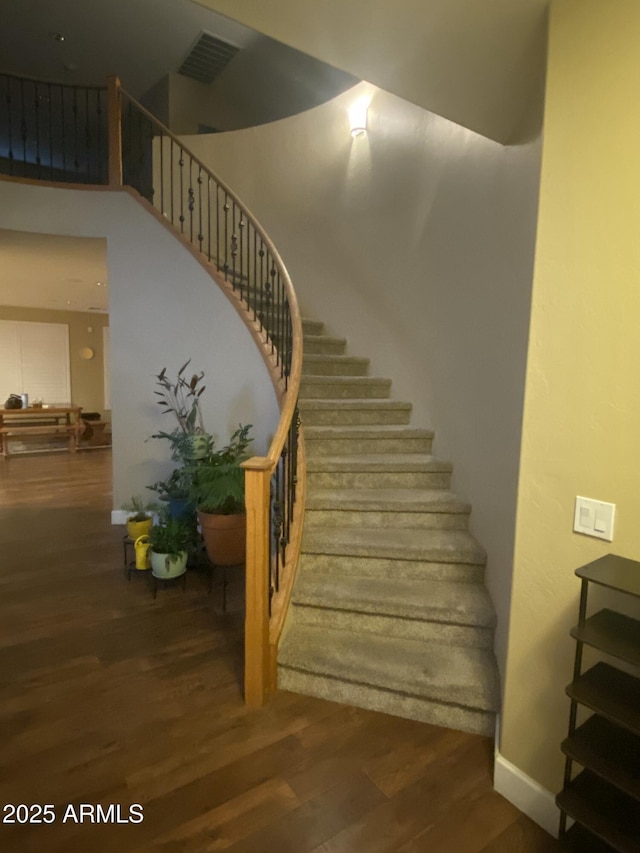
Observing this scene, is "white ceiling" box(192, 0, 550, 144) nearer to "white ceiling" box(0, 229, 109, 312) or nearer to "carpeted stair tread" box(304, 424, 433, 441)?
"carpeted stair tread" box(304, 424, 433, 441)

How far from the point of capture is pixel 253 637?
2238mm

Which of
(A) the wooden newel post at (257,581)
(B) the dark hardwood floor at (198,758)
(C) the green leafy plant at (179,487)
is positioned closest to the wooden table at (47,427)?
(C) the green leafy plant at (179,487)

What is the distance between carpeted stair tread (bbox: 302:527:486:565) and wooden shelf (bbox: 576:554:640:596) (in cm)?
122

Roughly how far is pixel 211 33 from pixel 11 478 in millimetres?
5691

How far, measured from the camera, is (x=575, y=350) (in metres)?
1.57

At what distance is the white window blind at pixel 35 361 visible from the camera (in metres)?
10.1

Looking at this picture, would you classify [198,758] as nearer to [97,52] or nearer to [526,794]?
[526,794]

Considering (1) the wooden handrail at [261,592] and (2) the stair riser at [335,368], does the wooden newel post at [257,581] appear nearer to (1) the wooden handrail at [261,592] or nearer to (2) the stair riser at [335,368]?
(1) the wooden handrail at [261,592]

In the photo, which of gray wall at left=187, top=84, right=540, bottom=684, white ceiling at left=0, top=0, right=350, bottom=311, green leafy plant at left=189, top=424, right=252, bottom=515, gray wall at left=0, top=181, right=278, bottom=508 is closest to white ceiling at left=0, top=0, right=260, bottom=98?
white ceiling at left=0, top=0, right=350, bottom=311

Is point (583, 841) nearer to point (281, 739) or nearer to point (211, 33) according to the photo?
point (281, 739)

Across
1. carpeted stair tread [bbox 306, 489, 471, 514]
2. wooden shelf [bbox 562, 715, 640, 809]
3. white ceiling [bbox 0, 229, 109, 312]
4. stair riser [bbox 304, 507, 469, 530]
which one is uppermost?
white ceiling [bbox 0, 229, 109, 312]

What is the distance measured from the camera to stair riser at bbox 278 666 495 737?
84.0 inches

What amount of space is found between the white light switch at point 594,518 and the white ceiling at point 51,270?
15.7 feet

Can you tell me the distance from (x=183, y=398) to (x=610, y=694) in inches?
146
